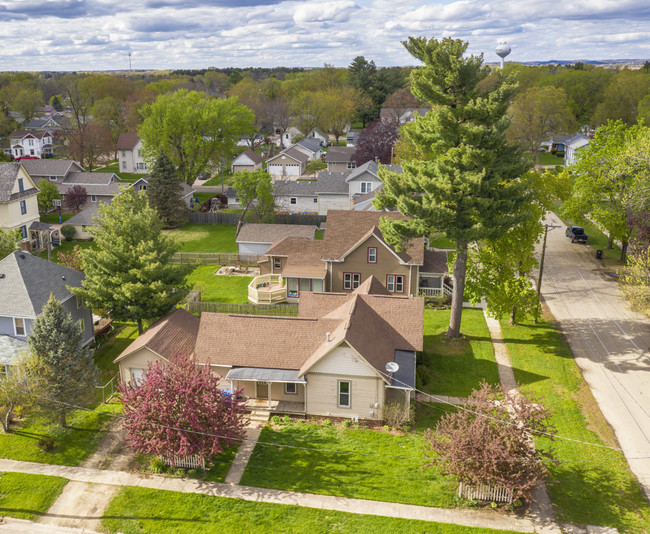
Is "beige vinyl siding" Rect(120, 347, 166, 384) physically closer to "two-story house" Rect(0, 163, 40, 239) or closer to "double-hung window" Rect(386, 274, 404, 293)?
"double-hung window" Rect(386, 274, 404, 293)

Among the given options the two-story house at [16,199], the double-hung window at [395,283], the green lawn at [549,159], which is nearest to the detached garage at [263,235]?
the double-hung window at [395,283]

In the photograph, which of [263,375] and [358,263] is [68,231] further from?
[263,375]

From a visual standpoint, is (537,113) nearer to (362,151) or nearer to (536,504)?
(362,151)

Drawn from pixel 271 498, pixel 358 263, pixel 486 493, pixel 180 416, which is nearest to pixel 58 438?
pixel 180 416

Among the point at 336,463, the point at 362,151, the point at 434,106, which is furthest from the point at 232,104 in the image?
the point at 336,463

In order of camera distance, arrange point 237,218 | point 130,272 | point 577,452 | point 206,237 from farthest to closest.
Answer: point 237,218 < point 206,237 < point 130,272 < point 577,452

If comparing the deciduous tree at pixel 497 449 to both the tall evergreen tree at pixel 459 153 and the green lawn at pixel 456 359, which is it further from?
the tall evergreen tree at pixel 459 153
